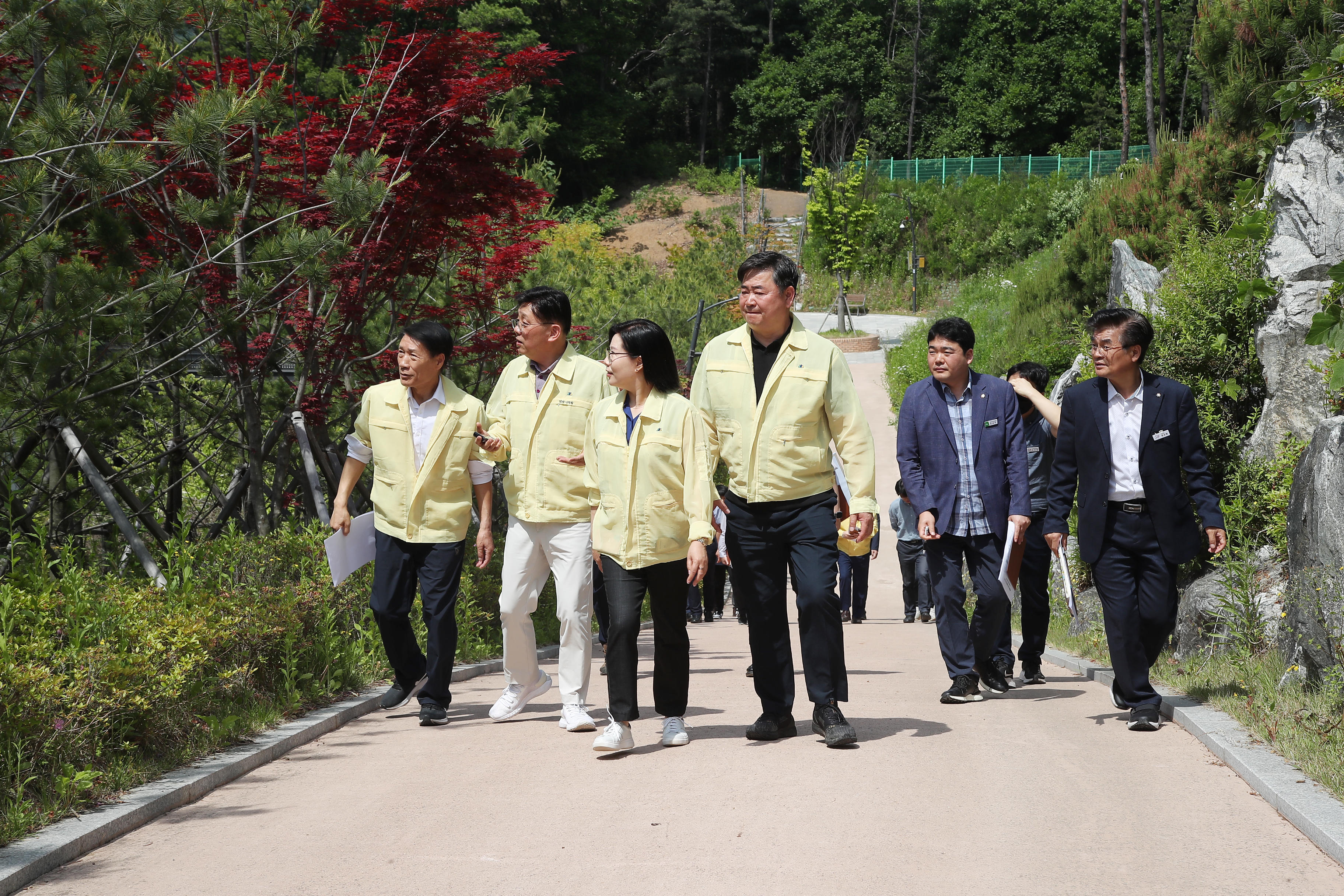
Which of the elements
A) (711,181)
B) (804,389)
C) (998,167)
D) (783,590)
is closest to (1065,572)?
(783,590)

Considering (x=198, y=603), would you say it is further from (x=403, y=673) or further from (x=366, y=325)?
(x=366, y=325)

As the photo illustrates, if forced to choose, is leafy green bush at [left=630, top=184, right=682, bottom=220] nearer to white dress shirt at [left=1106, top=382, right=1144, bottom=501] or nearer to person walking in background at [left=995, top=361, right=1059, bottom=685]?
person walking in background at [left=995, top=361, right=1059, bottom=685]

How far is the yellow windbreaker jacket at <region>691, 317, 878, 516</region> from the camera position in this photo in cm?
545

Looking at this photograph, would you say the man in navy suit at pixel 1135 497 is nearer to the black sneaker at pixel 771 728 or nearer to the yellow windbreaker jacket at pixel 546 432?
the black sneaker at pixel 771 728

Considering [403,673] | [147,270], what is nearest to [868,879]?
[403,673]

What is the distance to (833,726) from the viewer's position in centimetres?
541

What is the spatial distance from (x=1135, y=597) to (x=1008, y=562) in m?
0.64

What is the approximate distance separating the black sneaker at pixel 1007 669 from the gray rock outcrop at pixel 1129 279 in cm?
577

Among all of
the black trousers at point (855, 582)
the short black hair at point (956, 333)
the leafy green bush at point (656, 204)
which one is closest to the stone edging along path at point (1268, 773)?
the short black hair at point (956, 333)

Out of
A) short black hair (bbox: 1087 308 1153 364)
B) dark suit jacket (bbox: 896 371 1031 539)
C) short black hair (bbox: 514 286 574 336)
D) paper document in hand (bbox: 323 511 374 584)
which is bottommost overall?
paper document in hand (bbox: 323 511 374 584)

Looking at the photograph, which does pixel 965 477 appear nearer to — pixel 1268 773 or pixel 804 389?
pixel 804 389

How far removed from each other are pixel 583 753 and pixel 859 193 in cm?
4410

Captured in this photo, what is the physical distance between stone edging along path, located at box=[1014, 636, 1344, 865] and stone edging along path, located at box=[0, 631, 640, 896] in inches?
159

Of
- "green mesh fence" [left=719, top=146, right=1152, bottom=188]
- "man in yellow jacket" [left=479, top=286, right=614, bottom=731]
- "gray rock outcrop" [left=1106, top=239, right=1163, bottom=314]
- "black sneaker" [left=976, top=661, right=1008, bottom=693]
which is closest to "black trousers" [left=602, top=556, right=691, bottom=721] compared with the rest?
"man in yellow jacket" [left=479, top=286, right=614, bottom=731]
